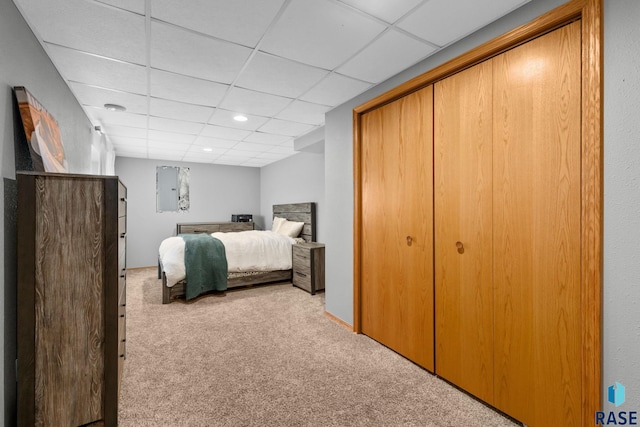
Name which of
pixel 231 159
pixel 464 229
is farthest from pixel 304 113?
pixel 231 159

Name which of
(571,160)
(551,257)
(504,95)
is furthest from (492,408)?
(504,95)

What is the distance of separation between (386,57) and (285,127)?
2.02m

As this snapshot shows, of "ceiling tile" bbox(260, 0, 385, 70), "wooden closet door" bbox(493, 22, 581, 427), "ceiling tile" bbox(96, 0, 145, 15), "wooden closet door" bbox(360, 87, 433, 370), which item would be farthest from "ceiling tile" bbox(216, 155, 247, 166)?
"wooden closet door" bbox(493, 22, 581, 427)

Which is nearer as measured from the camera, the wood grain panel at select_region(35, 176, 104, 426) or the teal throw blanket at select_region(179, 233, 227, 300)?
the wood grain panel at select_region(35, 176, 104, 426)

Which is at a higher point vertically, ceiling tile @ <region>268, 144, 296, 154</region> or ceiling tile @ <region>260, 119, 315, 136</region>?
ceiling tile @ <region>268, 144, 296, 154</region>

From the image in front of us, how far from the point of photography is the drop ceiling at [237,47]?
1597 mm

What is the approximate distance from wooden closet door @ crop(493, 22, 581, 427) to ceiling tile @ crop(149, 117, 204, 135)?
340 cm

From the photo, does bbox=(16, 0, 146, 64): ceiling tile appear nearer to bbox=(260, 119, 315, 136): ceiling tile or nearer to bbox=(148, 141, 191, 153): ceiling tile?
bbox=(260, 119, 315, 136): ceiling tile

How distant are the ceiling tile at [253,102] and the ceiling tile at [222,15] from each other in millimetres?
876

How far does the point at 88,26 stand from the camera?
173 cm

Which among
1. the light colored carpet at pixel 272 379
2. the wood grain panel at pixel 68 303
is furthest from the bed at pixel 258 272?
the wood grain panel at pixel 68 303

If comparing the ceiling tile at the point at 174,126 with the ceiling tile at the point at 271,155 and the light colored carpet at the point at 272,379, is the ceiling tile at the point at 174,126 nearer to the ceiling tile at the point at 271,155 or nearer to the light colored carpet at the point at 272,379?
the ceiling tile at the point at 271,155

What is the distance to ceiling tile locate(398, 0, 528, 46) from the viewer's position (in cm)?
157

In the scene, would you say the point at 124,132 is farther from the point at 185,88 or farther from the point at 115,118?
the point at 185,88
